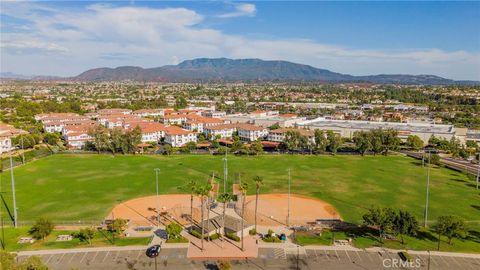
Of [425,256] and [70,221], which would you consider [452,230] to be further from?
[70,221]

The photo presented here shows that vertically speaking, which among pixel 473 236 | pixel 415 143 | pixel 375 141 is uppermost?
pixel 375 141

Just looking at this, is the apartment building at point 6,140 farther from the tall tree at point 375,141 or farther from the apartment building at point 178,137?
the tall tree at point 375,141

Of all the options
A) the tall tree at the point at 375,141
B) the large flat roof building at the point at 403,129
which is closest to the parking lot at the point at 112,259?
the tall tree at the point at 375,141

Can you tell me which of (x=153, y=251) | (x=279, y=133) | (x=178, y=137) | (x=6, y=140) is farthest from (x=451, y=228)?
(x=6, y=140)

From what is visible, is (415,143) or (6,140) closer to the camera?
(6,140)

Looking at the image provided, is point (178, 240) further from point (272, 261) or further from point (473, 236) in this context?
point (473, 236)

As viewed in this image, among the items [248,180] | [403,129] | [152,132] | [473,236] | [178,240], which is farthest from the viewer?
[403,129]
